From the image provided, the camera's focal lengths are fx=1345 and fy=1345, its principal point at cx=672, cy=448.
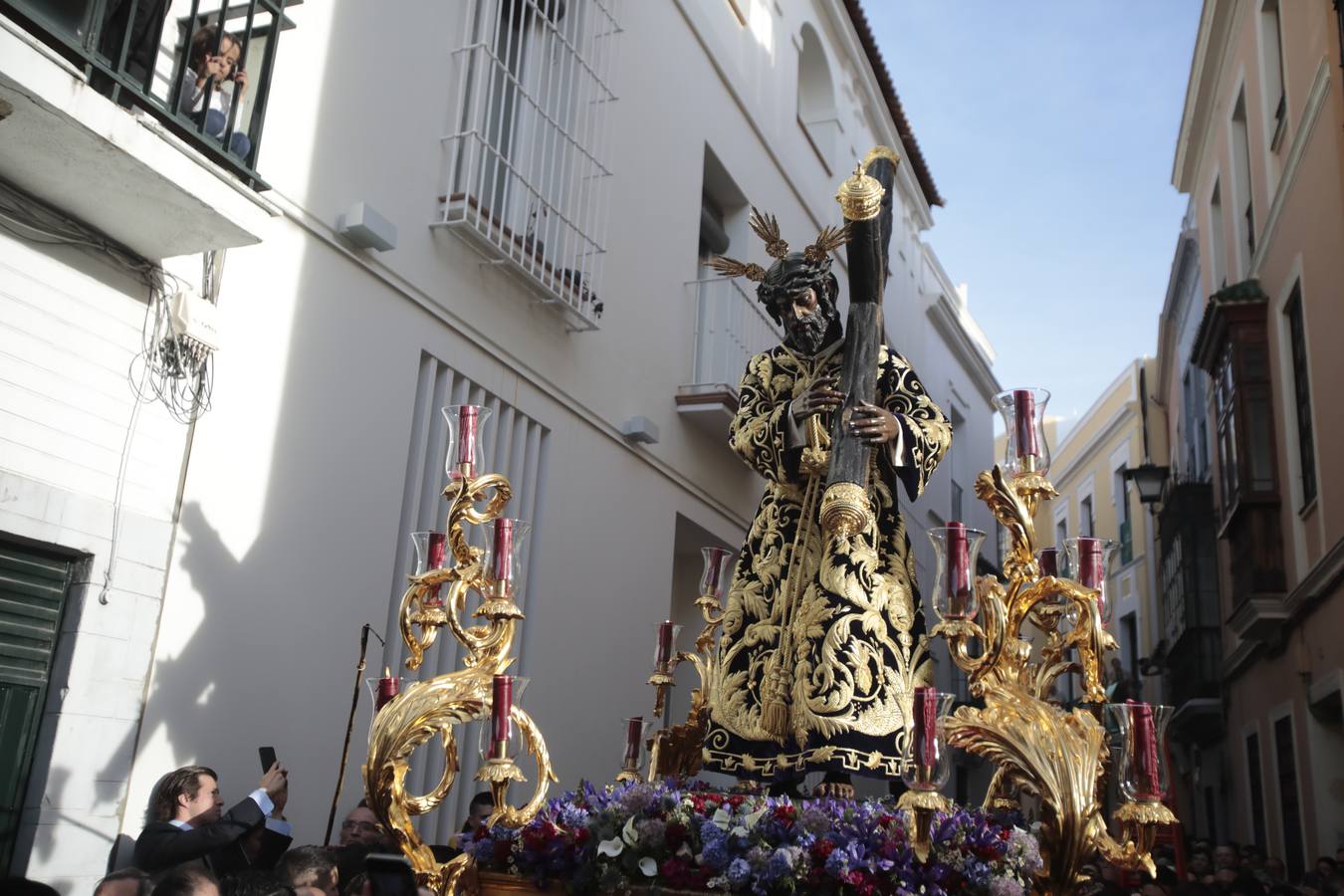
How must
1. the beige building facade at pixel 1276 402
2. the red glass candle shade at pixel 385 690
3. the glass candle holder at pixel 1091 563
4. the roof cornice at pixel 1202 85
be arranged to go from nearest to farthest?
the glass candle holder at pixel 1091 563 → the red glass candle shade at pixel 385 690 → the beige building facade at pixel 1276 402 → the roof cornice at pixel 1202 85

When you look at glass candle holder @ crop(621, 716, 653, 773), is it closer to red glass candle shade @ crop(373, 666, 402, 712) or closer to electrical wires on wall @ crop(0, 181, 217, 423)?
red glass candle shade @ crop(373, 666, 402, 712)

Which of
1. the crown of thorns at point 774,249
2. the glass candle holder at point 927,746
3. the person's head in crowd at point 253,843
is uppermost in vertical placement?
the crown of thorns at point 774,249

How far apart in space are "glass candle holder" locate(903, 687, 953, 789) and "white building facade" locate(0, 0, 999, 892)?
2.99 metres

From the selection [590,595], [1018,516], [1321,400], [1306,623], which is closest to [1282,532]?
[1306,623]

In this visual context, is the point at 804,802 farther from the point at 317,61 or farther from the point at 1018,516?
the point at 317,61

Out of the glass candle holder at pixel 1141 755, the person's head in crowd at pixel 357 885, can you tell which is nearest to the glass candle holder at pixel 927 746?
the glass candle holder at pixel 1141 755

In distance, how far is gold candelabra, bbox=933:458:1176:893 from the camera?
3.08m

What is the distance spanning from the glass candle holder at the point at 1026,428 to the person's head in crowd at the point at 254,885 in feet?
7.06

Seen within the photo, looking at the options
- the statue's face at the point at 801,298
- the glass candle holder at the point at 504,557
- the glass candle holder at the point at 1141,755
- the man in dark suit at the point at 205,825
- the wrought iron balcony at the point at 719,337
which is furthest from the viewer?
the wrought iron balcony at the point at 719,337

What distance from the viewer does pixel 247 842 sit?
4414 mm

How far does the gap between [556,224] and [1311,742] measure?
6865 millimetres

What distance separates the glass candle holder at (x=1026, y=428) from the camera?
364 centimetres

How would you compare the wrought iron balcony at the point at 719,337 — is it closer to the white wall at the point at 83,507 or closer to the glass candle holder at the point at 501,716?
the white wall at the point at 83,507

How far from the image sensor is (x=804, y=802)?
3.62 meters
